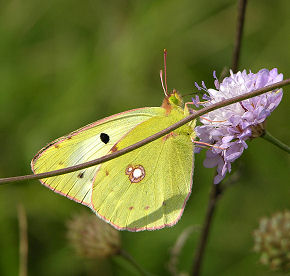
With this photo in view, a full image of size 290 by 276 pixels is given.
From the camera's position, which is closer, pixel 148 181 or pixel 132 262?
pixel 148 181

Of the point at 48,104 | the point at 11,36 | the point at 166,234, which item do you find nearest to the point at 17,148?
the point at 48,104

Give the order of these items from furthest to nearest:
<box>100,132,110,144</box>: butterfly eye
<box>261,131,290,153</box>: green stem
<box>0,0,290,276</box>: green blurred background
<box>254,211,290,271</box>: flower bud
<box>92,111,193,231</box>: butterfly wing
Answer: <box>0,0,290,276</box>: green blurred background → <box>254,211,290,271</box>: flower bud → <box>100,132,110,144</box>: butterfly eye → <box>92,111,193,231</box>: butterfly wing → <box>261,131,290,153</box>: green stem

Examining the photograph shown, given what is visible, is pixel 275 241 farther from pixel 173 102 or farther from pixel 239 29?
pixel 239 29

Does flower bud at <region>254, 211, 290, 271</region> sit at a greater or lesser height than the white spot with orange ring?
lesser

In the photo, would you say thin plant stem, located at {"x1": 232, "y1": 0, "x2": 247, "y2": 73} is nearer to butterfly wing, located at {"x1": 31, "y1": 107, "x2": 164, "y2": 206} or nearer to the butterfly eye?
butterfly wing, located at {"x1": 31, "y1": 107, "x2": 164, "y2": 206}

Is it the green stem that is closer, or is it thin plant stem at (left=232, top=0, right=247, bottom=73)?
the green stem

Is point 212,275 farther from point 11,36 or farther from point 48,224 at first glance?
point 11,36

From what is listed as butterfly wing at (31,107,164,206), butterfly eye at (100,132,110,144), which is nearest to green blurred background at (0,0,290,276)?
butterfly wing at (31,107,164,206)

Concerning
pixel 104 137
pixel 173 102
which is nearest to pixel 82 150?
pixel 104 137
